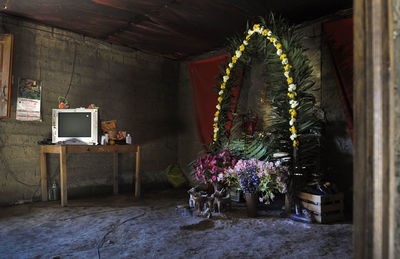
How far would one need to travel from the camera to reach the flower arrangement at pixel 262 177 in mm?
2740

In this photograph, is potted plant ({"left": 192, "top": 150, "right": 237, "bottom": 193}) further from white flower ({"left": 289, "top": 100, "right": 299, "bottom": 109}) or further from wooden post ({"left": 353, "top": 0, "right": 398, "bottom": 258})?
wooden post ({"left": 353, "top": 0, "right": 398, "bottom": 258})

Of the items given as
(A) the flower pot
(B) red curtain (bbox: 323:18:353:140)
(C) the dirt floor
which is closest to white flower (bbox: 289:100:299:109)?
(B) red curtain (bbox: 323:18:353:140)

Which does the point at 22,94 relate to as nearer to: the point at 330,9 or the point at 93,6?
the point at 93,6

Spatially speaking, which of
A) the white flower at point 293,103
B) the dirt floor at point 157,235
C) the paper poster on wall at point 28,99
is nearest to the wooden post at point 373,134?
the dirt floor at point 157,235

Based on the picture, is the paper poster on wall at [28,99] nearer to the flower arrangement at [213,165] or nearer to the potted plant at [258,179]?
the flower arrangement at [213,165]

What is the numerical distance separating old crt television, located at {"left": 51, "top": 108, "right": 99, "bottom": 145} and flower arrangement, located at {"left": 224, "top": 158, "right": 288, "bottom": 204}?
1.86 meters

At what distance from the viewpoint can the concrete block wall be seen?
3.48 metres

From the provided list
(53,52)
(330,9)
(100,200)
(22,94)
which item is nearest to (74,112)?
(22,94)

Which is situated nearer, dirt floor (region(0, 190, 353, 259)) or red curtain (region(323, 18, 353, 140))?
dirt floor (region(0, 190, 353, 259))

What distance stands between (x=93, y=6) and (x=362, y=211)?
128 inches

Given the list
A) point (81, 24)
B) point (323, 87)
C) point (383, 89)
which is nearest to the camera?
point (383, 89)

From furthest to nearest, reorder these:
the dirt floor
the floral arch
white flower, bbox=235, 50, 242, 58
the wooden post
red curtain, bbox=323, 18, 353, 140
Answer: white flower, bbox=235, 50, 242, 58 → red curtain, bbox=323, 18, 353, 140 → the floral arch → the dirt floor → the wooden post

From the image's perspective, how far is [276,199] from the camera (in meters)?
3.29

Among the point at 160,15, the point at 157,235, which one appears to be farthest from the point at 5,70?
the point at 157,235
